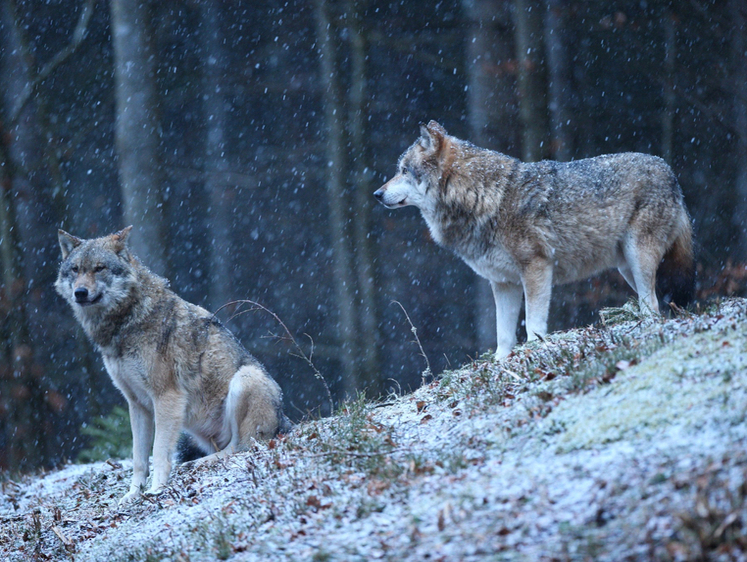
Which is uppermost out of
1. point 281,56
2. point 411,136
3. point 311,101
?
point 281,56

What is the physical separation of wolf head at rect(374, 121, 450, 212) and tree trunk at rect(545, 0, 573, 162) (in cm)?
337

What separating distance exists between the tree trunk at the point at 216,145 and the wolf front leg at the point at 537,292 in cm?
1333

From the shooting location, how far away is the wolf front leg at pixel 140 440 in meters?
6.46

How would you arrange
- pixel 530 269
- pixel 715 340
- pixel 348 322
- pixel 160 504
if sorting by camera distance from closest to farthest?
pixel 715 340 < pixel 160 504 < pixel 530 269 < pixel 348 322

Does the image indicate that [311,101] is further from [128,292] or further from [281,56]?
[128,292]

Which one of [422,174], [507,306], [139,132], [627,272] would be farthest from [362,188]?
[627,272]

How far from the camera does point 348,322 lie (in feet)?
43.4

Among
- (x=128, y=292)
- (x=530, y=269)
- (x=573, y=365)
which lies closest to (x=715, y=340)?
(x=573, y=365)

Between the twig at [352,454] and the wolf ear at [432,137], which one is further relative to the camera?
the wolf ear at [432,137]

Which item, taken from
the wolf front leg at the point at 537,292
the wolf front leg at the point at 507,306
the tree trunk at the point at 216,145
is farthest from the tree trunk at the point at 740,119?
the tree trunk at the point at 216,145

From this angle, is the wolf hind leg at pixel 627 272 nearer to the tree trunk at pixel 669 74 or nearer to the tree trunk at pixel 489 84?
the tree trunk at pixel 489 84

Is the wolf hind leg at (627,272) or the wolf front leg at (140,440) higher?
the wolf hind leg at (627,272)

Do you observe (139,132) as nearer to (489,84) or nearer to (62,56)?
(62,56)

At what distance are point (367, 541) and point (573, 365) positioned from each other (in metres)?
2.25
